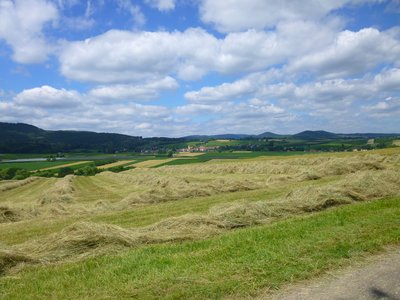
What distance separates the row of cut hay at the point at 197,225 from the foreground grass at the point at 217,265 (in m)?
0.70

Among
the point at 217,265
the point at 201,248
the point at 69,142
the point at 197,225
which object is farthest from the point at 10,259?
the point at 69,142

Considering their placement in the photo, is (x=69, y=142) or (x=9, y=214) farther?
(x=69, y=142)

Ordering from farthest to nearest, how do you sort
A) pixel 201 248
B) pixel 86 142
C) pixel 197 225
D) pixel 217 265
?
pixel 86 142 < pixel 197 225 < pixel 201 248 < pixel 217 265

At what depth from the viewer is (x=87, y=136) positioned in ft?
610

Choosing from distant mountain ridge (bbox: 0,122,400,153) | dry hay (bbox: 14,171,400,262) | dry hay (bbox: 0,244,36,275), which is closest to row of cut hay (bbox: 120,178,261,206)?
dry hay (bbox: 14,171,400,262)

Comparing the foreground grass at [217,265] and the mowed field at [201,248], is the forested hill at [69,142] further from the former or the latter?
the foreground grass at [217,265]

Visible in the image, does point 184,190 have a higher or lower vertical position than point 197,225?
lower

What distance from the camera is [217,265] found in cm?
695

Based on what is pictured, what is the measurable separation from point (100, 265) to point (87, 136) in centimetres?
18640

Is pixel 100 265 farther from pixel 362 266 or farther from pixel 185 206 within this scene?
pixel 185 206

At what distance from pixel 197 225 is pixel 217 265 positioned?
352 cm

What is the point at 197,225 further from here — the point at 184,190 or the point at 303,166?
the point at 303,166

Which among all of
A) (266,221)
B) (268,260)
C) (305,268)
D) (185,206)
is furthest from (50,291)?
(185,206)

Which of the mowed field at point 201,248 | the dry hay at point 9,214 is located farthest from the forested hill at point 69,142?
the mowed field at point 201,248
